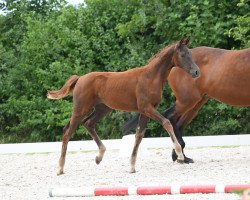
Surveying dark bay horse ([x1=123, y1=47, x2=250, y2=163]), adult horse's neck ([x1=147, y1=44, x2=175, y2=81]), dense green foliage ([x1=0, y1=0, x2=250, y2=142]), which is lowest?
dense green foliage ([x1=0, y1=0, x2=250, y2=142])

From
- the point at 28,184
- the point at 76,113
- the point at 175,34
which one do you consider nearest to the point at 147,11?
the point at 175,34

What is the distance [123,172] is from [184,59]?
1804 mm

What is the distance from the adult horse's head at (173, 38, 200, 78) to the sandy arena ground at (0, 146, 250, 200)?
52.9 inches

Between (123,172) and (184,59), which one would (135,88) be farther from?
(123,172)

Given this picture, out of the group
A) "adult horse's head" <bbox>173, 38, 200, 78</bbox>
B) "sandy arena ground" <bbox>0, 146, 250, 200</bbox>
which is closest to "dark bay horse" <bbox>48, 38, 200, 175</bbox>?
"adult horse's head" <bbox>173, 38, 200, 78</bbox>

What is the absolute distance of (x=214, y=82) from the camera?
10.6 metres

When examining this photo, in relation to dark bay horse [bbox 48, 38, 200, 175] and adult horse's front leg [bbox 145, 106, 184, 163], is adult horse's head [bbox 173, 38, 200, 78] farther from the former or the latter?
adult horse's front leg [bbox 145, 106, 184, 163]

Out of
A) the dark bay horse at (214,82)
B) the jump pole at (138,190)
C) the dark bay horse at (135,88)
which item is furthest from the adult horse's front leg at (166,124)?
the jump pole at (138,190)

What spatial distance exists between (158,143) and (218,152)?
1.80 metres

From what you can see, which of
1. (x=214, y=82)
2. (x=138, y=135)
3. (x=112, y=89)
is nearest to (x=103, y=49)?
(x=214, y=82)

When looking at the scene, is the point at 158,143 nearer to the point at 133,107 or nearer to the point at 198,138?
the point at 198,138

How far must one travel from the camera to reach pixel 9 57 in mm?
15773

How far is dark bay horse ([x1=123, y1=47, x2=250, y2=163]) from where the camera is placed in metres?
10.5

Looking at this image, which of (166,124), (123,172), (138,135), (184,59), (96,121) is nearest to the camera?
(166,124)
